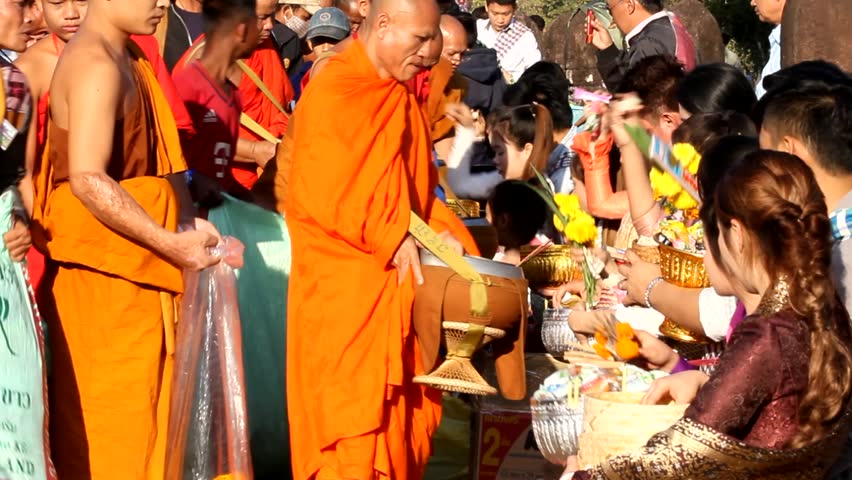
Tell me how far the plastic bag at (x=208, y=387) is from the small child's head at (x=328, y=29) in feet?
14.5

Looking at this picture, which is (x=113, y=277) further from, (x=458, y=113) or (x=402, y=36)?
(x=458, y=113)

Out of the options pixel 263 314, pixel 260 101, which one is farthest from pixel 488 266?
pixel 260 101

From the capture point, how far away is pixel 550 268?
20.5 feet

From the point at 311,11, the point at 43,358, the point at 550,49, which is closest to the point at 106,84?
the point at 43,358

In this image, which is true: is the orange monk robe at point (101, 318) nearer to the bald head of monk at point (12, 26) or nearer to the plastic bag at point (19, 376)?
the plastic bag at point (19, 376)

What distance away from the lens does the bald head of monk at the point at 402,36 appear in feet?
16.6

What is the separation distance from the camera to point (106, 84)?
4.68m

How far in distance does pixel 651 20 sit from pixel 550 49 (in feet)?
17.8

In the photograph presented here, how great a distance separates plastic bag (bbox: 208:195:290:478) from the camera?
5648mm

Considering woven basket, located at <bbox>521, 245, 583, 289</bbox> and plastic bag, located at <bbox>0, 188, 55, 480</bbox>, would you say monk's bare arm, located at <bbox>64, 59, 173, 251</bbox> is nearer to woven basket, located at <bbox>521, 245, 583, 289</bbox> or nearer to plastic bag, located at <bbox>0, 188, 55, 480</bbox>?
plastic bag, located at <bbox>0, 188, 55, 480</bbox>

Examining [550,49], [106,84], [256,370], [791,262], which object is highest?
[791,262]

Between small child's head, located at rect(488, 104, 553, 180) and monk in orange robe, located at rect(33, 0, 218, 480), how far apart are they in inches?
103

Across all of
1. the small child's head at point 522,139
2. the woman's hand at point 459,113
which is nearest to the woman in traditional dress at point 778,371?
the woman's hand at point 459,113

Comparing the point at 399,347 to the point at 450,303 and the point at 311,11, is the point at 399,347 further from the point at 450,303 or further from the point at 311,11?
the point at 311,11
